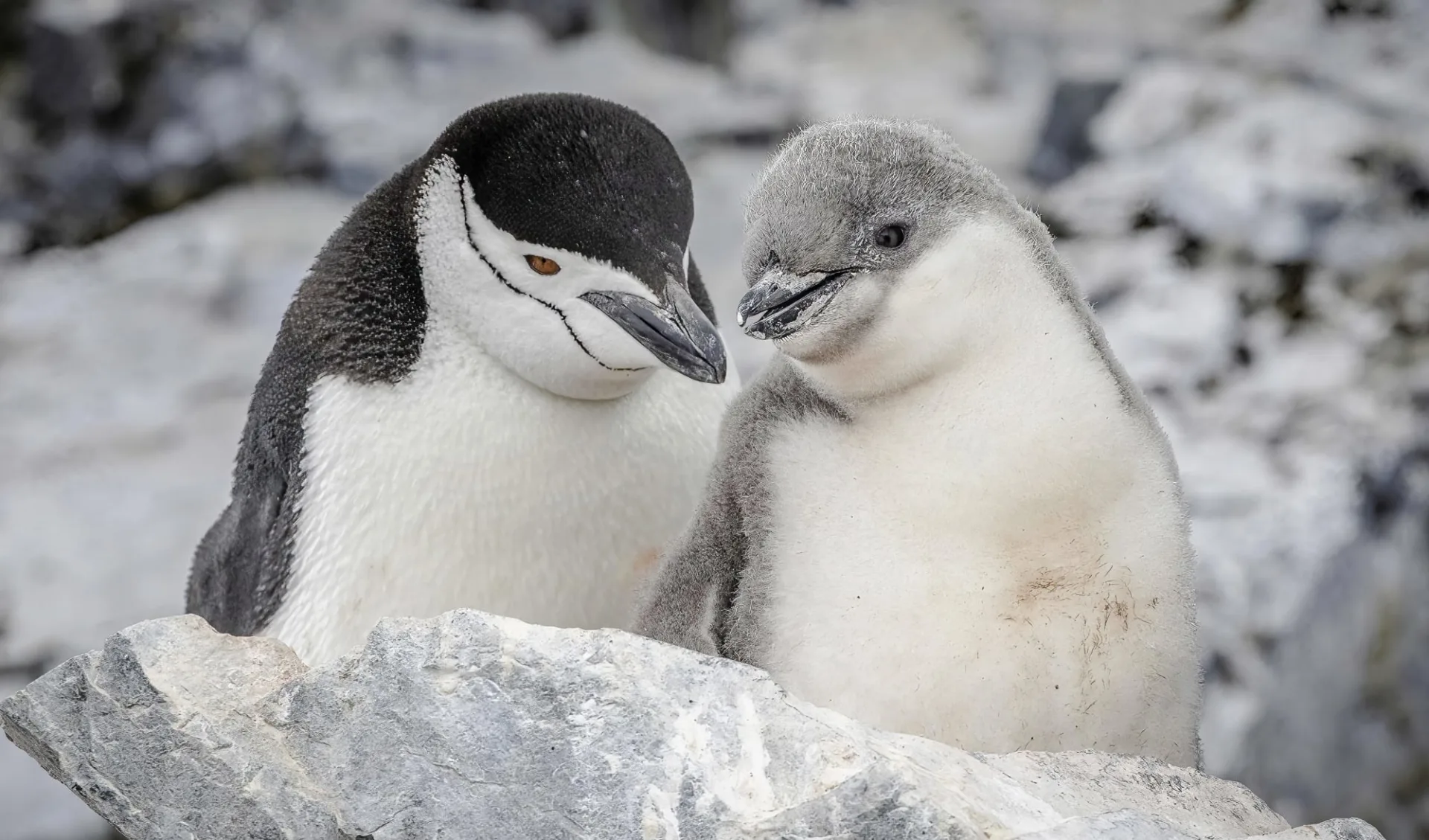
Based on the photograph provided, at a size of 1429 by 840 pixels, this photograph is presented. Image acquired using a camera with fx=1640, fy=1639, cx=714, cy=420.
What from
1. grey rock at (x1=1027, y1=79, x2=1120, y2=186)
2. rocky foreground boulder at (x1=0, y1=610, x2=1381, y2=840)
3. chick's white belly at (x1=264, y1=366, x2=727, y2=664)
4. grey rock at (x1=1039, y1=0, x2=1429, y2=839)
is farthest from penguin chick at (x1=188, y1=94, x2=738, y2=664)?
grey rock at (x1=1027, y1=79, x2=1120, y2=186)

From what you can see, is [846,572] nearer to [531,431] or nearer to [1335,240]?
[531,431]

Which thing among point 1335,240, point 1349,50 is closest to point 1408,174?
point 1335,240

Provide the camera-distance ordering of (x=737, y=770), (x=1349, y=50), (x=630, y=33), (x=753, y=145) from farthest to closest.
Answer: (x=630, y=33)
(x=753, y=145)
(x=1349, y=50)
(x=737, y=770)

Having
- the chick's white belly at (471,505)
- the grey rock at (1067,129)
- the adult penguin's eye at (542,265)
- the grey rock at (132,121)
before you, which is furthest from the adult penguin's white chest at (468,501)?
the grey rock at (132,121)

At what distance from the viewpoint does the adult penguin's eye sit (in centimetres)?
166

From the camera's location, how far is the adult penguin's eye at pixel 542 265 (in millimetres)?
1660

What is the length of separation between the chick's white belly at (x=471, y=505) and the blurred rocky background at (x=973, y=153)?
1656 mm

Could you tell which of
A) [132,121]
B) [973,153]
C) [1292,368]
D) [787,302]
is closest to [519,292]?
[787,302]

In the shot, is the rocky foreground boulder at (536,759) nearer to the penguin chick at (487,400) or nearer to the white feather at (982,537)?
the white feather at (982,537)

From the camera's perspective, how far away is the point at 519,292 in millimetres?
1706

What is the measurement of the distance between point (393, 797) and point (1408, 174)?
3.50 m

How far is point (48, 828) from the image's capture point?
3.56m

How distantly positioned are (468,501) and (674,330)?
1.13 feet

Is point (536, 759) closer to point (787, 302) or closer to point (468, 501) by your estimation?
point (787, 302)
